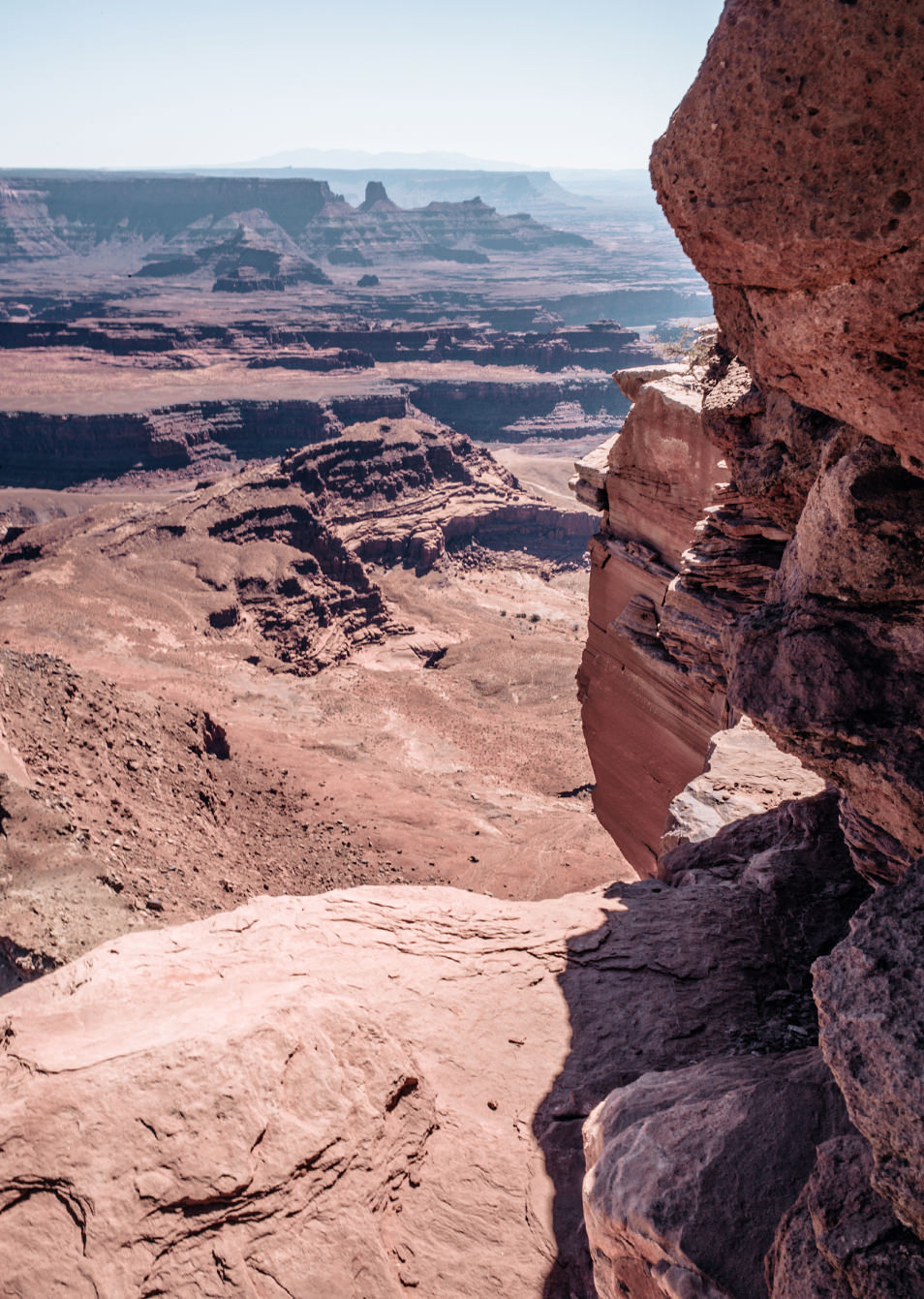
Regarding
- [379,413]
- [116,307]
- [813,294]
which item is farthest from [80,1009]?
[116,307]

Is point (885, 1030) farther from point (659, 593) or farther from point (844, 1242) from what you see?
point (659, 593)

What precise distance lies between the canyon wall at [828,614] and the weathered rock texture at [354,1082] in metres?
0.51

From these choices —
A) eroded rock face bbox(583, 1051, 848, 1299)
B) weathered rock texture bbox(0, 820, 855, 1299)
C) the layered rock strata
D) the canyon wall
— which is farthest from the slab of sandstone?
eroded rock face bbox(583, 1051, 848, 1299)

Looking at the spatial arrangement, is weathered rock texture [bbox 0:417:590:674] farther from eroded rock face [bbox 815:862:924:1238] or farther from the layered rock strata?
eroded rock face [bbox 815:862:924:1238]

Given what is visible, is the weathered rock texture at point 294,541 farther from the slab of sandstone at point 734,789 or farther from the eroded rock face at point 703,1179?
Answer: the eroded rock face at point 703,1179

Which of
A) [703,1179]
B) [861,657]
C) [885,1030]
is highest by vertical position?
[861,657]

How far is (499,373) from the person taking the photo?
95.8 meters

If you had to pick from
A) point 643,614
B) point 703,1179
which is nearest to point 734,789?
point 643,614

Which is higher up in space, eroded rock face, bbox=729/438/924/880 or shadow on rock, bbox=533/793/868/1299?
eroded rock face, bbox=729/438/924/880

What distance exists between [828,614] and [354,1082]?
443 cm

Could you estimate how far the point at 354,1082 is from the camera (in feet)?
19.5

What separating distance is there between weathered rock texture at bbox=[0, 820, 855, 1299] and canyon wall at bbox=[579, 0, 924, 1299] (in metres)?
0.51

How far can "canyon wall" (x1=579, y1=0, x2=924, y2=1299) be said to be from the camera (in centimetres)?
364

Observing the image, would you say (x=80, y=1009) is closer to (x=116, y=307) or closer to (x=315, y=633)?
(x=315, y=633)
